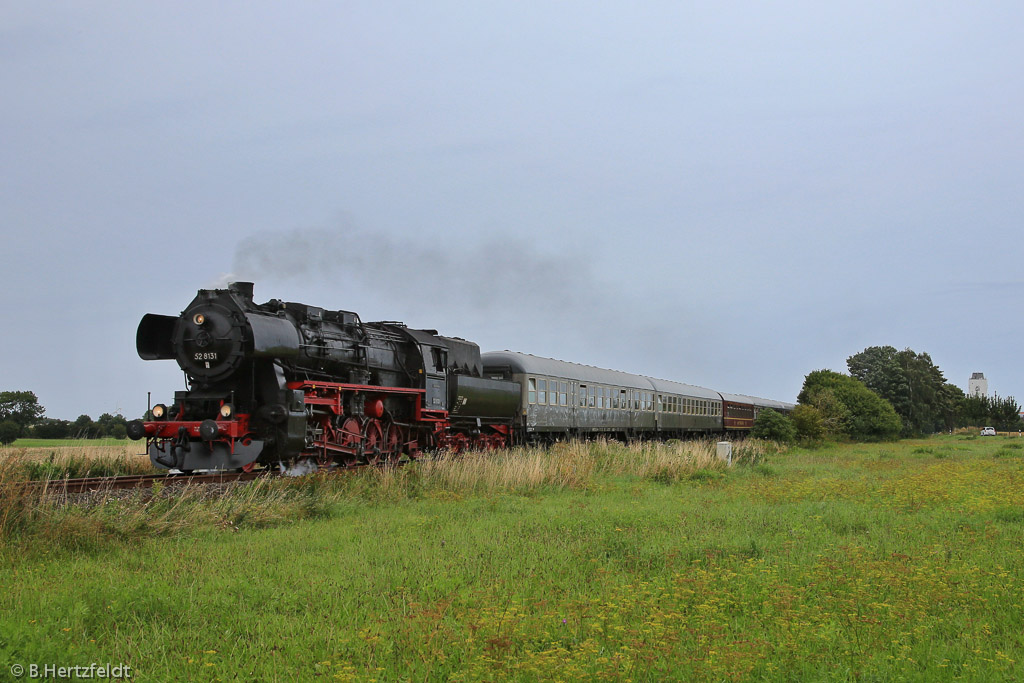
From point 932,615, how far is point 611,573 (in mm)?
2966

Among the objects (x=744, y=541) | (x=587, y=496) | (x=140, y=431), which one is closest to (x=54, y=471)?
(x=140, y=431)

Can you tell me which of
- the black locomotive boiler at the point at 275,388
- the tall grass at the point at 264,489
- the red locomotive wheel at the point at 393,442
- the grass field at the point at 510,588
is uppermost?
the black locomotive boiler at the point at 275,388

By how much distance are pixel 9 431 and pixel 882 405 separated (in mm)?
48583

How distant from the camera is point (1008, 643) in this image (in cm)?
586

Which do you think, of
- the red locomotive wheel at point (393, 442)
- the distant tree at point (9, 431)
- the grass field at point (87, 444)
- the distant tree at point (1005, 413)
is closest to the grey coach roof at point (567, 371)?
the red locomotive wheel at point (393, 442)

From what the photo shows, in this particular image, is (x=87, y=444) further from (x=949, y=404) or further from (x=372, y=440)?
(x=949, y=404)

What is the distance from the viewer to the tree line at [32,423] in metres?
27.7

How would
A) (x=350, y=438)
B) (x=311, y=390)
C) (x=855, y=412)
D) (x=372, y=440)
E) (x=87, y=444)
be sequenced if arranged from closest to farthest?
(x=311, y=390)
(x=350, y=438)
(x=372, y=440)
(x=87, y=444)
(x=855, y=412)

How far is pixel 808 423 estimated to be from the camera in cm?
4025

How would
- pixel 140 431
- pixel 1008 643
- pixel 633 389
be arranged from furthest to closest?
pixel 633 389 < pixel 140 431 < pixel 1008 643

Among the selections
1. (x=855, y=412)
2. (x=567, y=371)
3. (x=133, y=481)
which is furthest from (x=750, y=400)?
(x=133, y=481)

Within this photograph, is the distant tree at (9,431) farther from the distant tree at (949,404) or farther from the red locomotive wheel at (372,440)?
the distant tree at (949,404)

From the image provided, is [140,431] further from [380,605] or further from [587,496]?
[380,605]

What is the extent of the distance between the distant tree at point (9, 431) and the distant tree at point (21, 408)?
0.57 m
